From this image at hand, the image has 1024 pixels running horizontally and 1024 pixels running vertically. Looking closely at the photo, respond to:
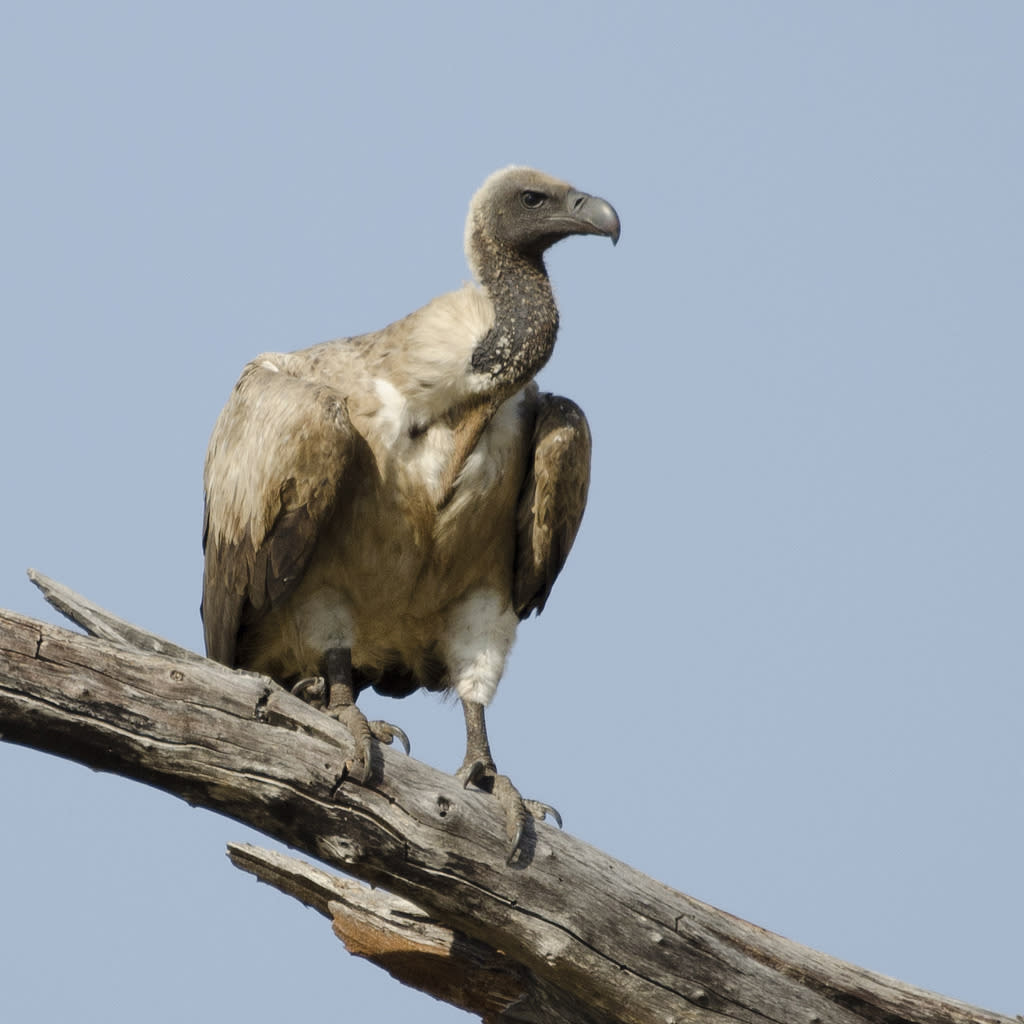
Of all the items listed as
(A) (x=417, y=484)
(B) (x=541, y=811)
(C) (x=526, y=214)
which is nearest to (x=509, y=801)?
(B) (x=541, y=811)

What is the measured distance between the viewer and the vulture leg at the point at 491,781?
20.7ft

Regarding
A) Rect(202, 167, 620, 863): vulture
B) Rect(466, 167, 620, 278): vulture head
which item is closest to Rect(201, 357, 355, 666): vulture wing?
Rect(202, 167, 620, 863): vulture

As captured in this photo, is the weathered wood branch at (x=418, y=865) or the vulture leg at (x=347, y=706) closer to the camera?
the weathered wood branch at (x=418, y=865)

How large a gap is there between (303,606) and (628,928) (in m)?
2.50

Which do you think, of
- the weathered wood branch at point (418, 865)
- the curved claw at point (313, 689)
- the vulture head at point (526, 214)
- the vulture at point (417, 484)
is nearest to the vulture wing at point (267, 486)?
the vulture at point (417, 484)

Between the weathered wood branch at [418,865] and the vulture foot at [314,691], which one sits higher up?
the vulture foot at [314,691]

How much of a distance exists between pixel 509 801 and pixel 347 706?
1003 mm

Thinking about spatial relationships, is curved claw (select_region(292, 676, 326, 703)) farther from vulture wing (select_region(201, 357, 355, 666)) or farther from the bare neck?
the bare neck

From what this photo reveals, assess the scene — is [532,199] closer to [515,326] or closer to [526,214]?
[526,214]

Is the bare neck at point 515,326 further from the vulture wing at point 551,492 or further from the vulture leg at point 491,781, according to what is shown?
the vulture leg at point 491,781

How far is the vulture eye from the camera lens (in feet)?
26.2

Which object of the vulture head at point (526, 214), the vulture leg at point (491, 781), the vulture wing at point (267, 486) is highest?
the vulture head at point (526, 214)

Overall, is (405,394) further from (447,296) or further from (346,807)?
(346,807)

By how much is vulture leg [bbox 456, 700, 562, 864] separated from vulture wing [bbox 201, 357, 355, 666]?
1113 mm
